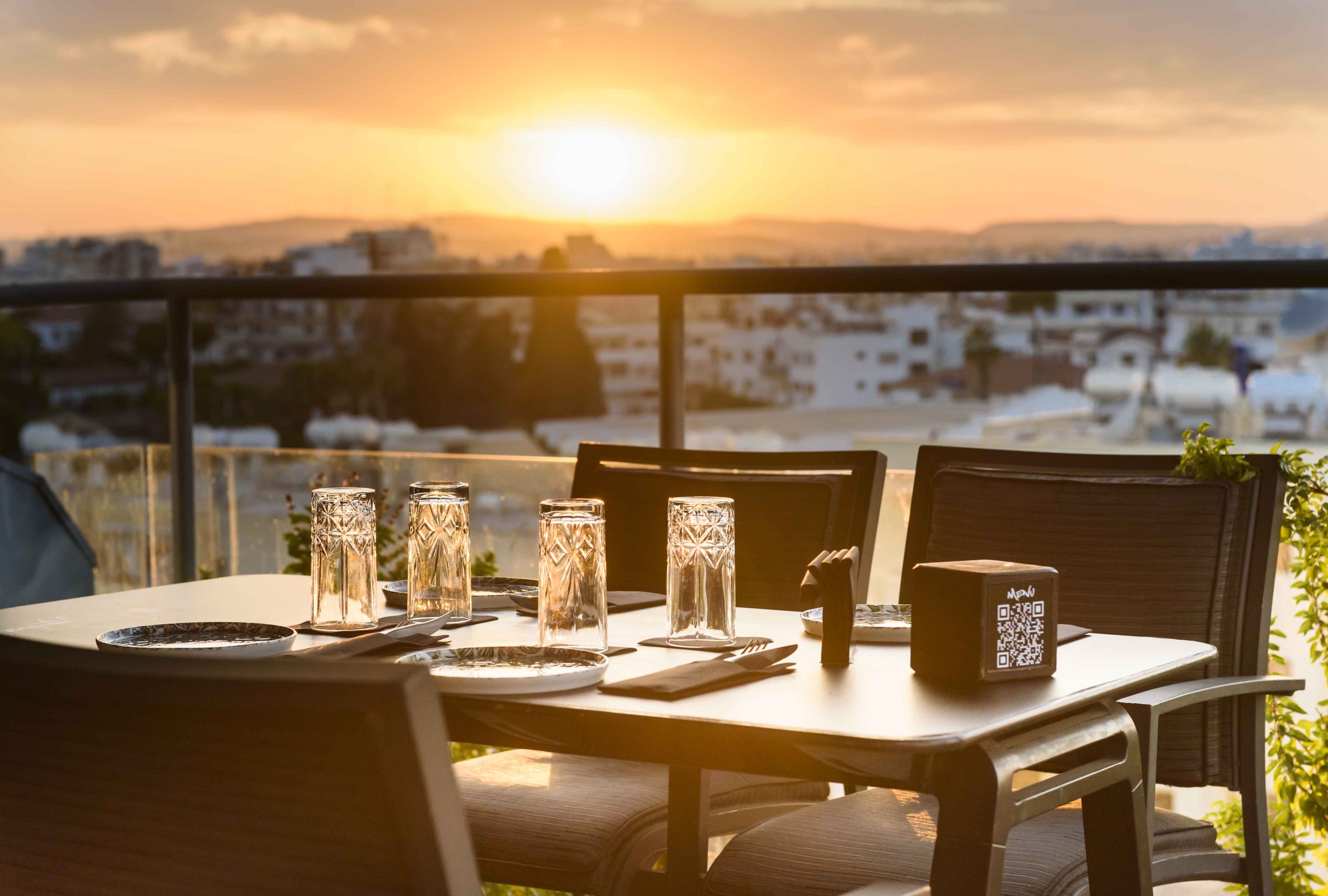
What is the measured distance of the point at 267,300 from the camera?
3.29 metres

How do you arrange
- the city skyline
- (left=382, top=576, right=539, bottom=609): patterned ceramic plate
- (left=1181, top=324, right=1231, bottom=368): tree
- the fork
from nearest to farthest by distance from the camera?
the fork, (left=382, top=576, right=539, bottom=609): patterned ceramic plate, the city skyline, (left=1181, top=324, right=1231, bottom=368): tree

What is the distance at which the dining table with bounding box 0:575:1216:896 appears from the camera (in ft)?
3.97

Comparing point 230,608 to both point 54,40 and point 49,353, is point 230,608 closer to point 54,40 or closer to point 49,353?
point 54,40

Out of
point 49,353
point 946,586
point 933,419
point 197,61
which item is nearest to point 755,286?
point 946,586

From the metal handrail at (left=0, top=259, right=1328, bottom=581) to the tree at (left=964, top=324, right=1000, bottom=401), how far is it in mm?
33196

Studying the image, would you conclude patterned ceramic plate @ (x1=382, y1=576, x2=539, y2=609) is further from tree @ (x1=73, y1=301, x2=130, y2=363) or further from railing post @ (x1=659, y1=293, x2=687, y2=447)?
tree @ (x1=73, y1=301, x2=130, y2=363)

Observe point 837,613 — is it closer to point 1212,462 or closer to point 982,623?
point 982,623

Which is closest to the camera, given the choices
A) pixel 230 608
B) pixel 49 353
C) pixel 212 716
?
pixel 212 716

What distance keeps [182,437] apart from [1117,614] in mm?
2232

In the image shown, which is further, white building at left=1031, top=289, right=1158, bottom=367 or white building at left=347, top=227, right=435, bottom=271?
white building at left=1031, top=289, right=1158, bottom=367

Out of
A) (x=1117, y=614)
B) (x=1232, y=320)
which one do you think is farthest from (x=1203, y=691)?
(x=1232, y=320)

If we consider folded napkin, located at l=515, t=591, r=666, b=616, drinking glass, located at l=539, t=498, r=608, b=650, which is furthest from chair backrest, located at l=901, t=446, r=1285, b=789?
drinking glass, located at l=539, t=498, r=608, b=650

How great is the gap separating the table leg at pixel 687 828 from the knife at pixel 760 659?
330mm

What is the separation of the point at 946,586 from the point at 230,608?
36.1 inches
